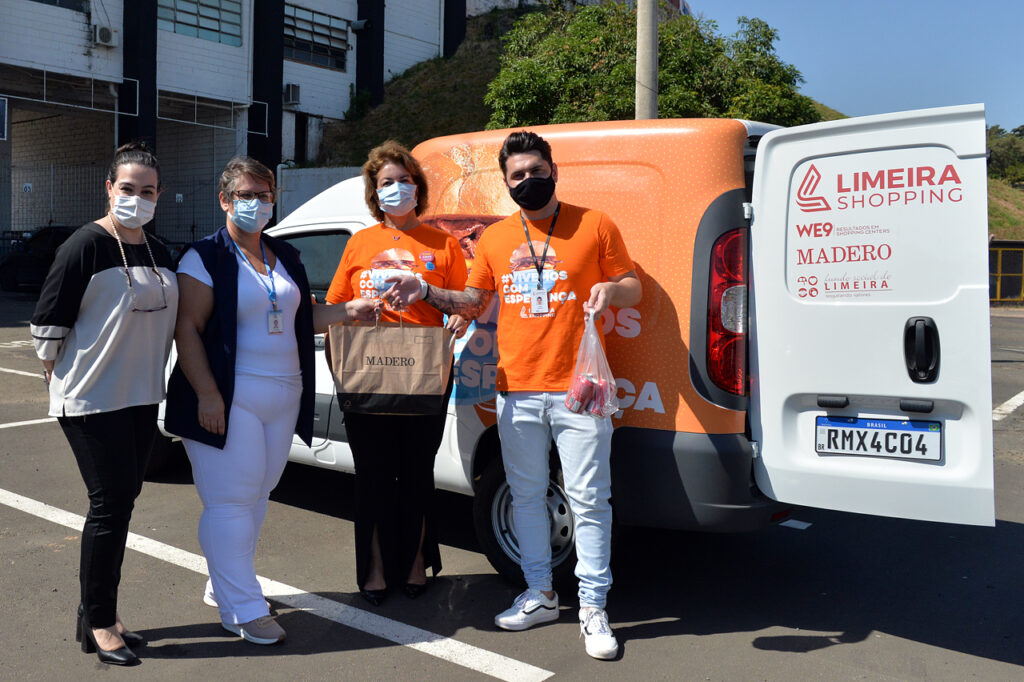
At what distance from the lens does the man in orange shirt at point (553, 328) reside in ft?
12.0

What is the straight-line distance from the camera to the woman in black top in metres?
3.38

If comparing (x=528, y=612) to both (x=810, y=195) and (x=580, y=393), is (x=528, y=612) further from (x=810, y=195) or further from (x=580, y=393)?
(x=810, y=195)

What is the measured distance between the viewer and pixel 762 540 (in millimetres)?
5266

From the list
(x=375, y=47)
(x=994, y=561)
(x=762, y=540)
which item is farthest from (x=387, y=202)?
(x=375, y=47)

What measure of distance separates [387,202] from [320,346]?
1.24m

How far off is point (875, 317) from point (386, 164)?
2103 mm

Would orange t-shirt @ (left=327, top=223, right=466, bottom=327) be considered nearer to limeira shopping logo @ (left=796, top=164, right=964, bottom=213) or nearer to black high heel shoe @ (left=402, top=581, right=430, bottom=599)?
black high heel shoe @ (left=402, top=581, right=430, bottom=599)

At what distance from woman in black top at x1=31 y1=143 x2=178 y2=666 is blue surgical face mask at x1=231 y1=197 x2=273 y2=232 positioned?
0.31m

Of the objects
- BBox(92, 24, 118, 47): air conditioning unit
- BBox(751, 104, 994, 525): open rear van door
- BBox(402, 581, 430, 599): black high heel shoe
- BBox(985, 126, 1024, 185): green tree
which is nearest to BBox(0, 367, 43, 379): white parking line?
BBox(402, 581, 430, 599): black high heel shoe

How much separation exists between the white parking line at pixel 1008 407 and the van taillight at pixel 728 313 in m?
6.79

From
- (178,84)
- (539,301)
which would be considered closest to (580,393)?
(539,301)

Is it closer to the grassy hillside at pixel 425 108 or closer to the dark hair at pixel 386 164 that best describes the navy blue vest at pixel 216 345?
the dark hair at pixel 386 164

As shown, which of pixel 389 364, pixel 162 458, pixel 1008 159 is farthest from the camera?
pixel 1008 159

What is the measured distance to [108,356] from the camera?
3418mm
